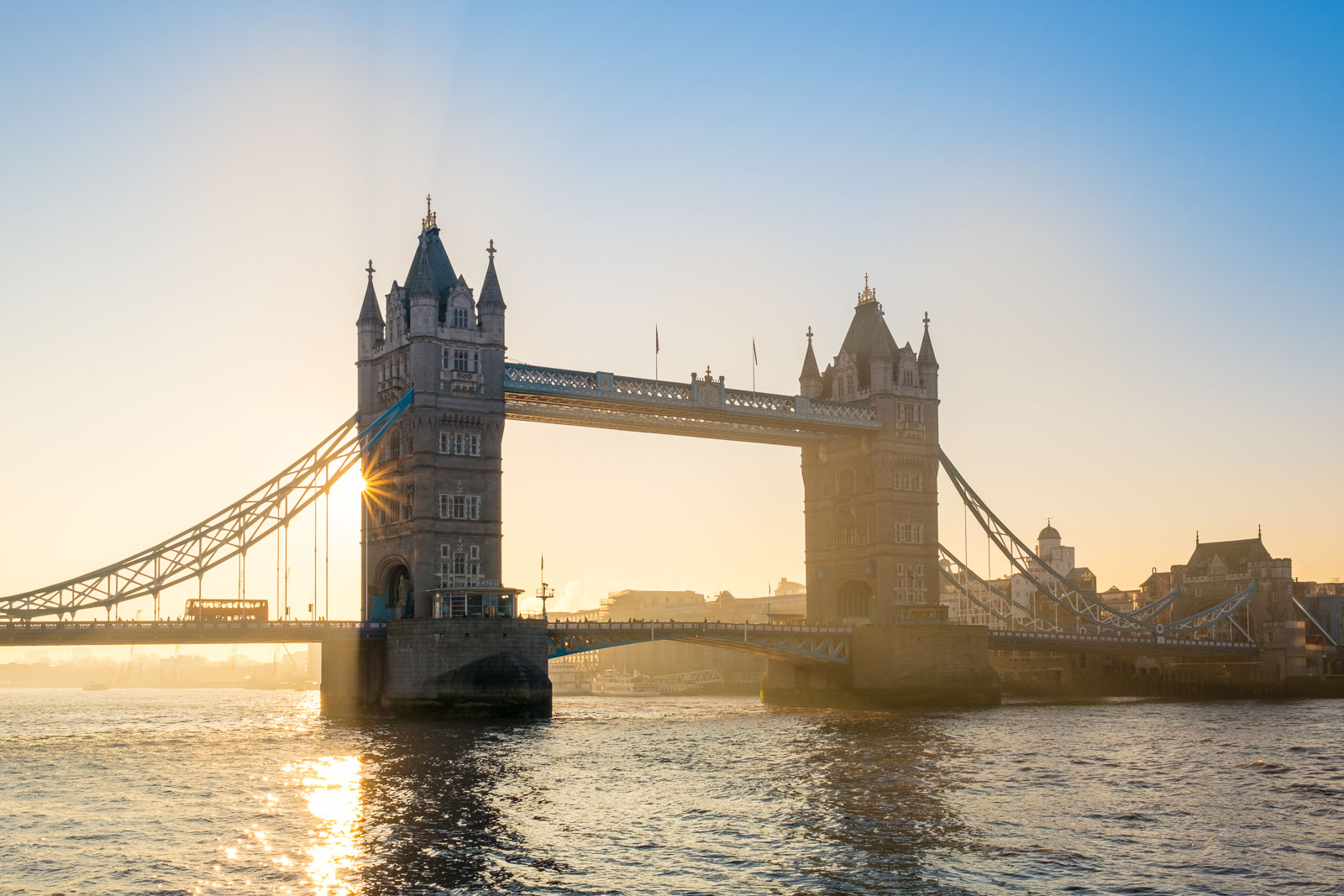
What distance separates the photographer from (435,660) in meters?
91.2

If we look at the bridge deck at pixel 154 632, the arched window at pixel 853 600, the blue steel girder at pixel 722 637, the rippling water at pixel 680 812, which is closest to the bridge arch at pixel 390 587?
the bridge deck at pixel 154 632

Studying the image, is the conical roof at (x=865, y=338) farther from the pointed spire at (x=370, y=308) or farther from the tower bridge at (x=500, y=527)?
the pointed spire at (x=370, y=308)

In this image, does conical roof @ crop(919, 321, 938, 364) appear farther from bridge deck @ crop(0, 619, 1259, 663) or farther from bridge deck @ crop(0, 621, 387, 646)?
bridge deck @ crop(0, 621, 387, 646)

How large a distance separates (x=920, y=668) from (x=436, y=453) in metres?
42.1

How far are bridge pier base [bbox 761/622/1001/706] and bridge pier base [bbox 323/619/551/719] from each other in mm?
31183

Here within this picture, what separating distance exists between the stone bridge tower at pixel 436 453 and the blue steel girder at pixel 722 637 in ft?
22.8

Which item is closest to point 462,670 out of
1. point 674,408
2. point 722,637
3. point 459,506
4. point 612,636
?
point 459,506

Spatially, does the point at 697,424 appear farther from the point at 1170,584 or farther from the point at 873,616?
the point at 1170,584

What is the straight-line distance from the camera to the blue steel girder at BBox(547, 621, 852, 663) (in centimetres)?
10144

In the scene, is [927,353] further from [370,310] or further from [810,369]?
[370,310]

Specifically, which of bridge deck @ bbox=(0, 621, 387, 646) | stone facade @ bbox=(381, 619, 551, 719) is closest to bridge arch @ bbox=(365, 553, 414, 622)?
stone facade @ bbox=(381, 619, 551, 719)

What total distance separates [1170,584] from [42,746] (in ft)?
477

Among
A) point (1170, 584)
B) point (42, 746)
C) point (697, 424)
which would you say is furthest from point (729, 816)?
point (1170, 584)

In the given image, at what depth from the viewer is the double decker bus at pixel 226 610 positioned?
91250 mm
